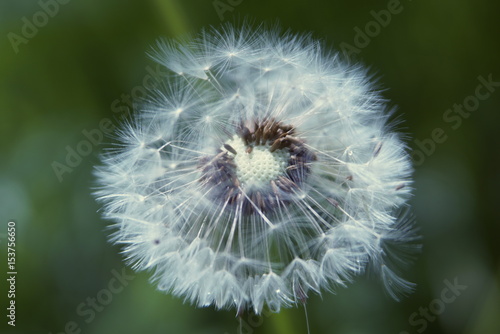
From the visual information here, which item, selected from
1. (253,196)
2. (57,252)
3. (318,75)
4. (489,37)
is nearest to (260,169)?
(253,196)

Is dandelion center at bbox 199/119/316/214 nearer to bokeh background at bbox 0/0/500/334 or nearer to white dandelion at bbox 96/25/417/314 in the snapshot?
white dandelion at bbox 96/25/417/314

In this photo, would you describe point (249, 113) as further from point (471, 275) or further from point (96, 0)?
point (471, 275)

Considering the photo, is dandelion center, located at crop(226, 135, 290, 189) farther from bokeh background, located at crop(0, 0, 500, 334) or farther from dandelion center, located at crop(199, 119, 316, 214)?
bokeh background, located at crop(0, 0, 500, 334)

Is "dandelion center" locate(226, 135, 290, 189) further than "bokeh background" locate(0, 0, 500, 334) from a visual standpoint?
No

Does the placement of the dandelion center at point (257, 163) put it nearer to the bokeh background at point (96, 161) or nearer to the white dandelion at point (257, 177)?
the white dandelion at point (257, 177)

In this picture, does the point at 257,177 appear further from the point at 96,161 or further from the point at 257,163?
the point at 96,161

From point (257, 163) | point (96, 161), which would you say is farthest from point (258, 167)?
point (96, 161)

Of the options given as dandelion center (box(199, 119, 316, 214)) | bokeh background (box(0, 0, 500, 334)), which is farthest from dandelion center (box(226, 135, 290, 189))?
bokeh background (box(0, 0, 500, 334))
